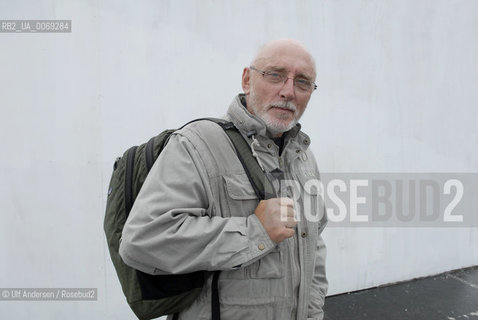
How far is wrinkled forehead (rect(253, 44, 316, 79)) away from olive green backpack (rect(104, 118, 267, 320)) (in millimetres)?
297

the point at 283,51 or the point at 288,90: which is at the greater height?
the point at 283,51

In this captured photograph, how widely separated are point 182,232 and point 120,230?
36cm

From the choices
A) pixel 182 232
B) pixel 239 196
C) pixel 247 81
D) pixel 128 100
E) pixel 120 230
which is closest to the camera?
pixel 182 232

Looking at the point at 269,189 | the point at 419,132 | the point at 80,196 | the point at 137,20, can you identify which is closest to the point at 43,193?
the point at 80,196

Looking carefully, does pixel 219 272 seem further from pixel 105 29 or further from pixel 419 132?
pixel 419 132

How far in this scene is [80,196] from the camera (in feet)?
8.74

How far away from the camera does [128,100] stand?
8.87ft

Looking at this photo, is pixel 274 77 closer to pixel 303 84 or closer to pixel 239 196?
pixel 303 84

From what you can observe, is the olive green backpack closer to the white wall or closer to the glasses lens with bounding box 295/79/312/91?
the glasses lens with bounding box 295/79/312/91

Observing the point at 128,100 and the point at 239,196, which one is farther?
the point at 128,100

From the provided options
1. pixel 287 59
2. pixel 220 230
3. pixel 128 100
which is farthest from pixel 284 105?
pixel 128 100

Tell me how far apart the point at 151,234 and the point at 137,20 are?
2.08 metres

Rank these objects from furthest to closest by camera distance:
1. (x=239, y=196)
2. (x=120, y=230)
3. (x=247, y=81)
Result: (x=247, y=81)
(x=120, y=230)
(x=239, y=196)

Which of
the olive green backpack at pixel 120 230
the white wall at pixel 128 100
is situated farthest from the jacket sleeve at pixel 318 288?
the white wall at pixel 128 100
